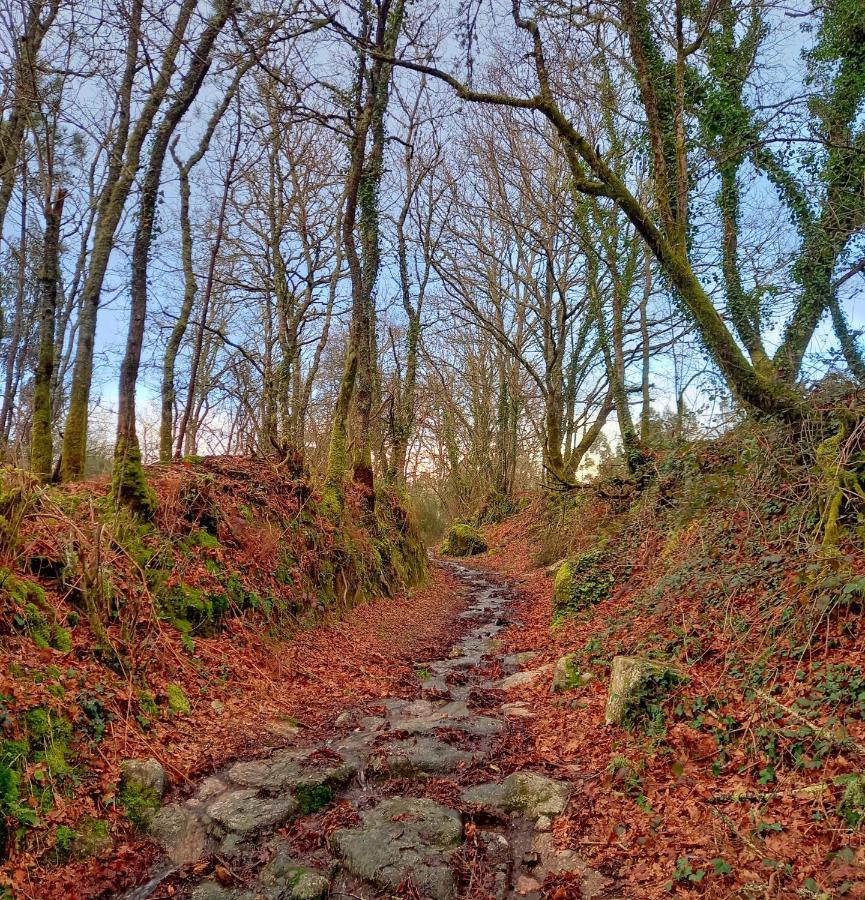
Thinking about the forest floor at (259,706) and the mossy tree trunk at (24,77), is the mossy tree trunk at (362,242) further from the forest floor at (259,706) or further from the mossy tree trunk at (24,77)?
the mossy tree trunk at (24,77)

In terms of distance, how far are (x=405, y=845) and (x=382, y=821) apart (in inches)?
13.0

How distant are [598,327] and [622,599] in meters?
11.6

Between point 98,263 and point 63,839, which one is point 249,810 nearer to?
point 63,839

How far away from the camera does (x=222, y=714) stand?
5098 mm

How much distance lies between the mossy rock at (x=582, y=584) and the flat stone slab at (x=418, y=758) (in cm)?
439

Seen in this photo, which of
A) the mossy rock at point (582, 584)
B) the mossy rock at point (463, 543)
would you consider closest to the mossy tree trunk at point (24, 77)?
the mossy rock at point (582, 584)

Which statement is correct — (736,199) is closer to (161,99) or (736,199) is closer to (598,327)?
(598,327)

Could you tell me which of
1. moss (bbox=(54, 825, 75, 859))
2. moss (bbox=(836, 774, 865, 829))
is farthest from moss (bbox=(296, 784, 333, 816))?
moss (bbox=(836, 774, 865, 829))

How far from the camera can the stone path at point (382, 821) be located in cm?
312

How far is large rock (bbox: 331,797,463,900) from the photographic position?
10.2 ft

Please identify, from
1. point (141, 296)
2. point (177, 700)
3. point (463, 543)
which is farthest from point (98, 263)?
point (463, 543)

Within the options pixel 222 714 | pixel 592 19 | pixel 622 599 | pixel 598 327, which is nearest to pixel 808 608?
pixel 622 599

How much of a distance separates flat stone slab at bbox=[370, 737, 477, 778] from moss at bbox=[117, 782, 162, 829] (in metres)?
1.50

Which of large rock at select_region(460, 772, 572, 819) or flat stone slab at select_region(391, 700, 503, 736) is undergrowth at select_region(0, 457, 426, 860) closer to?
large rock at select_region(460, 772, 572, 819)
